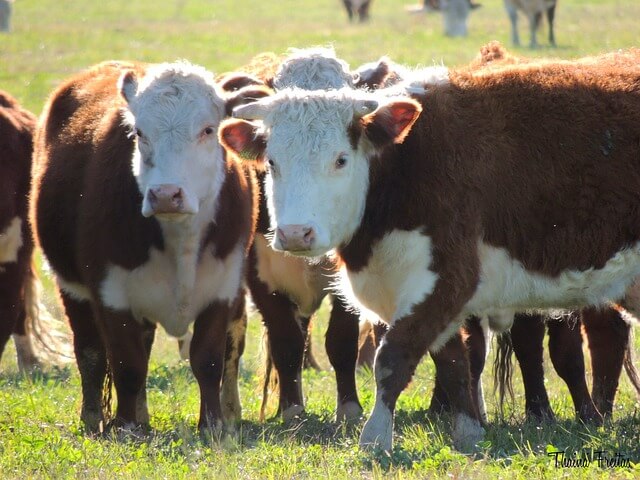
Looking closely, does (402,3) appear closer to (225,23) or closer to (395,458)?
(225,23)

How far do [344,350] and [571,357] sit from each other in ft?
5.35

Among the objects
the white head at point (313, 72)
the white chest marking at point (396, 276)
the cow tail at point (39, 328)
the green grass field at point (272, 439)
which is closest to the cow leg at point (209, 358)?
the green grass field at point (272, 439)

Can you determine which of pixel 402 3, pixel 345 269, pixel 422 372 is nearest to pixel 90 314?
pixel 345 269

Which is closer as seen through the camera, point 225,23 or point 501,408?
point 501,408

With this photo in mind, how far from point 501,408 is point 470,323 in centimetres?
71

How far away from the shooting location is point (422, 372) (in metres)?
10.6

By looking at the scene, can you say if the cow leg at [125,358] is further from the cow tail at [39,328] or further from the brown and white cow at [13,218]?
the cow tail at [39,328]

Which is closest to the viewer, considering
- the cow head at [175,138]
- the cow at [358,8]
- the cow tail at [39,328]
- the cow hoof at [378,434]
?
the cow hoof at [378,434]

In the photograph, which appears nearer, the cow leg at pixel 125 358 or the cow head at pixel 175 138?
the cow head at pixel 175 138

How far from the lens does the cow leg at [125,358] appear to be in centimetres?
739

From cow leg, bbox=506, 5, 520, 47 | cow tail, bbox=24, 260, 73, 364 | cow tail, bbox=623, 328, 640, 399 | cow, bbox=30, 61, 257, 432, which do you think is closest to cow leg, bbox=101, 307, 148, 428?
cow, bbox=30, 61, 257, 432

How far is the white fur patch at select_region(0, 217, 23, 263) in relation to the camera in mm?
9289

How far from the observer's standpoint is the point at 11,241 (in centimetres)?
934

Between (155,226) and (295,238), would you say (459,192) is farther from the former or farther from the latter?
(155,226)
